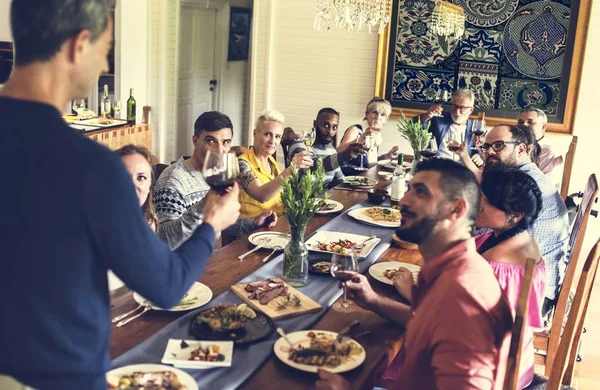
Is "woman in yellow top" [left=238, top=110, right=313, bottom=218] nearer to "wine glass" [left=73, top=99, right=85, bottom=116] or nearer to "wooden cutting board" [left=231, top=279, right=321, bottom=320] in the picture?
"wooden cutting board" [left=231, top=279, right=321, bottom=320]

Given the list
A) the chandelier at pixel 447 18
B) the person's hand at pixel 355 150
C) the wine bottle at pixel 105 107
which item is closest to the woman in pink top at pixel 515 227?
the person's hand at pixel 355 150

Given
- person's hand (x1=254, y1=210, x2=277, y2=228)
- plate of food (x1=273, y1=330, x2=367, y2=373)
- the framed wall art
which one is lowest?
plate of food (x1=273, y1=330, x2=367, y2=373)

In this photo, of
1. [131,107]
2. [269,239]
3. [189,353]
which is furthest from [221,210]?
[131,107]

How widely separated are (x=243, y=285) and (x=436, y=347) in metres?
0.85

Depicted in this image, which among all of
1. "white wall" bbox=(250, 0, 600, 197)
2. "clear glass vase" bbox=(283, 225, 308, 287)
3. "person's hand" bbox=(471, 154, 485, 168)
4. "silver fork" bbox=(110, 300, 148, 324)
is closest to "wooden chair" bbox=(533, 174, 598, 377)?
"clear glass vase" bbox=(283, 225, 308, 287)

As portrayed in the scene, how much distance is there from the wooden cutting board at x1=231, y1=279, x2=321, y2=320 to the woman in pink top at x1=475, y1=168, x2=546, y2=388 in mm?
624

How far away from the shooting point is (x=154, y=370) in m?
1.68

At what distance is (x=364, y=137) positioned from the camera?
4.23 meters

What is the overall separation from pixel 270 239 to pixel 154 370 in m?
1.26

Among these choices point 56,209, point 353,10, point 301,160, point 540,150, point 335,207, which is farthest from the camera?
point 540,150

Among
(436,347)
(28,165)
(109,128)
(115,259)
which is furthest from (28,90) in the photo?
(109,128)

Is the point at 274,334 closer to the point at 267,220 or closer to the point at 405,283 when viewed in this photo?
the point at 405,283

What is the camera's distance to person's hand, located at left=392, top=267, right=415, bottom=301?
236cm

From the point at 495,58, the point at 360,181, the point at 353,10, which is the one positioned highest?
the point at 353,10
